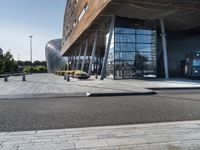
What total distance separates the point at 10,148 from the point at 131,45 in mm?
27258

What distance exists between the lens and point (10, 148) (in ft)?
15.7

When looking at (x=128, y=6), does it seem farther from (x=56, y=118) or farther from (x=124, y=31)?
(x=56, y=118)

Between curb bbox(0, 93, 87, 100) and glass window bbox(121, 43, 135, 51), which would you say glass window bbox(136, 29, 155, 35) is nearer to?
glass window bbox(121, 43, 135, 51)

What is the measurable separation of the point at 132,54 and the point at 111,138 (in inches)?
1023

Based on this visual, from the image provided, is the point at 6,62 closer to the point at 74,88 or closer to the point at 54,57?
the point at 54,57

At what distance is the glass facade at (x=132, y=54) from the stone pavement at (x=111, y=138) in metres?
23.7

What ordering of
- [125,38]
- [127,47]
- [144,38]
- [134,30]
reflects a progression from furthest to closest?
[144,38]
[134,30]
[125,38]
[127,47]

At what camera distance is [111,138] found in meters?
5.44

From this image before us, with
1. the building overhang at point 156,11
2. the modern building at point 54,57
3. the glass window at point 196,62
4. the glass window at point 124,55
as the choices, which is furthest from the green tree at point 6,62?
the glass window at point 196,62

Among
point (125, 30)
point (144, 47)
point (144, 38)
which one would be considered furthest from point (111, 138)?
point (144, 38)

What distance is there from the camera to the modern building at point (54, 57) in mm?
99062

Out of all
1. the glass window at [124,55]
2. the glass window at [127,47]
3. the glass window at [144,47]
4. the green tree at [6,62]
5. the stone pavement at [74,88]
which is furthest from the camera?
the green tree at [6,62]

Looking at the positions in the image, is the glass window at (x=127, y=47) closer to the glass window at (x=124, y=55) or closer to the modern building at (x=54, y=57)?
the glass window at (x=124, y=55)

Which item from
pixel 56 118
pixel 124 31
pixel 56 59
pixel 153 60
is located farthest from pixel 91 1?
pixel 56 59
